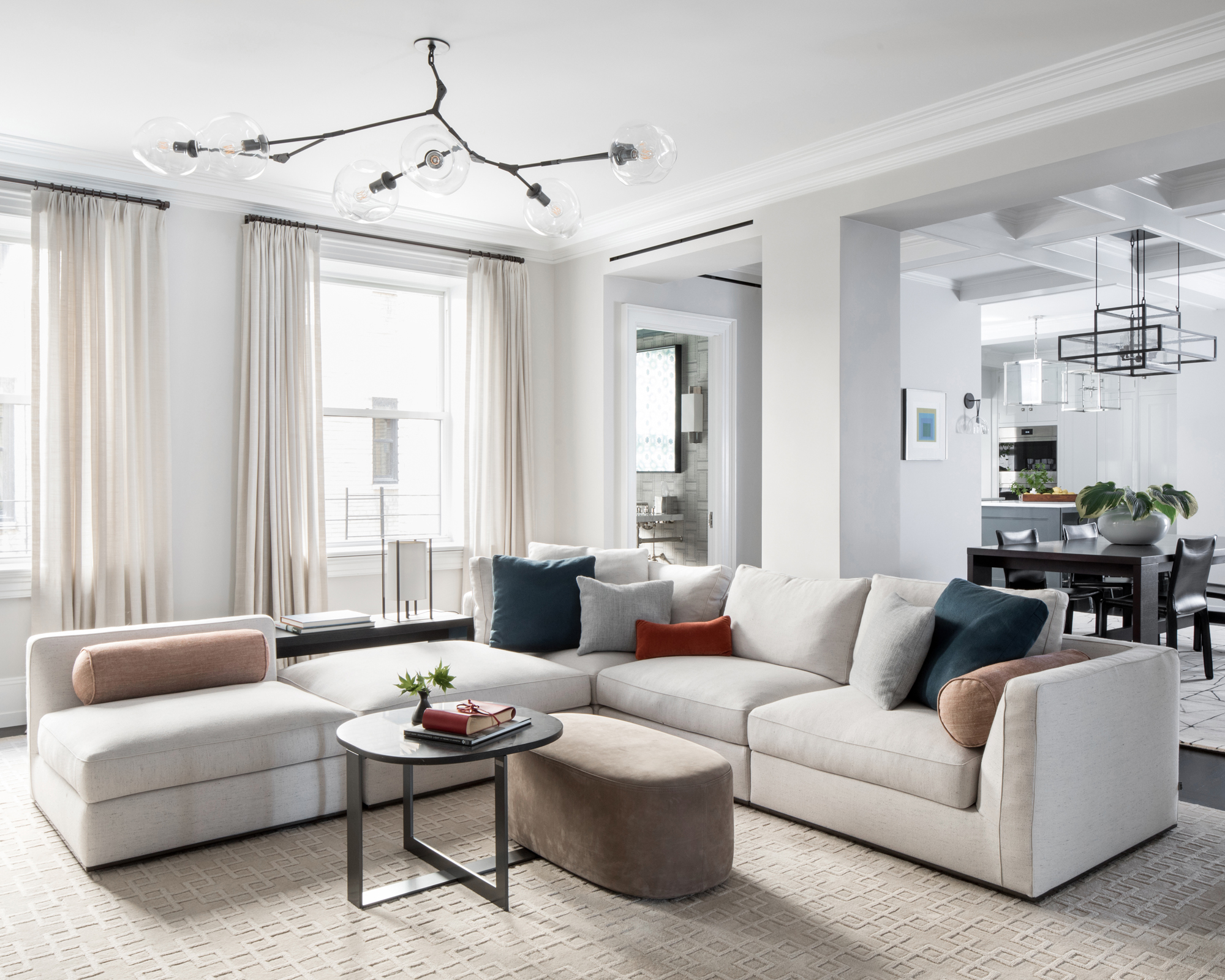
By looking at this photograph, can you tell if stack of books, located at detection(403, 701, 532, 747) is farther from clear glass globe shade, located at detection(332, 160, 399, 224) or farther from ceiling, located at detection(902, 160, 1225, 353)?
ceiling, located at detection(902, 160, 1225, 353)

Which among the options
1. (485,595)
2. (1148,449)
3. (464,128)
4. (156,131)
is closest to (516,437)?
(485,595)

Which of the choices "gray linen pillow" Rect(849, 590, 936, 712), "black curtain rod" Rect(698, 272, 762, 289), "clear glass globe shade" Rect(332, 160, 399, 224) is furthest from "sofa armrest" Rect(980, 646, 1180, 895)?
"black curtain rod" Rect(698, 272, 762, 289)

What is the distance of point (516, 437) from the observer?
5.97 metres

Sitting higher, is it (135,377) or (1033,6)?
(1033,6)

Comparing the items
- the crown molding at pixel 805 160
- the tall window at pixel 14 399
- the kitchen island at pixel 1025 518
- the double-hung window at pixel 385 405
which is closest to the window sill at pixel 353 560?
the double-hung window at pixel 385 405

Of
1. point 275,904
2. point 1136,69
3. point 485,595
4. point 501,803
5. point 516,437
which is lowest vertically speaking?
point 275,904

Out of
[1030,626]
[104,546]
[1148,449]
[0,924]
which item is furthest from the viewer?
[1148,449]

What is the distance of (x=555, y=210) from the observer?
10.4 ft

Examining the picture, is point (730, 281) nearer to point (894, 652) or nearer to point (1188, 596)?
point (1188, 596)

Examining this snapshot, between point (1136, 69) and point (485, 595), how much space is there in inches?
134

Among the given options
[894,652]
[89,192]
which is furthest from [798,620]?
[89,192]

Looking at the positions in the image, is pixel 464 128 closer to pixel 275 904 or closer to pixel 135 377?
pixel 135 377

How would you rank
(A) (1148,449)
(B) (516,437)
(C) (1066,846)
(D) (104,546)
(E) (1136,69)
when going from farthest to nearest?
(A) (1148,449) → (B) (516,437) → (D) (104,546) → (E) (1136,69) → (C) (1066,846)

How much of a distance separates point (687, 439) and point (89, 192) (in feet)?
13.8
